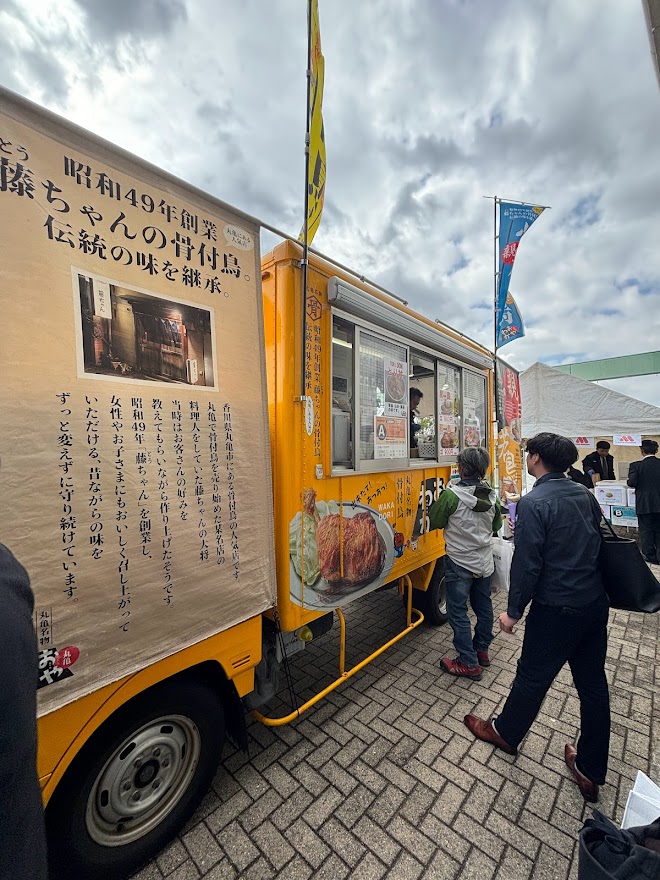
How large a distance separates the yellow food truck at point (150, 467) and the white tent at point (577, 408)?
871 centimetres

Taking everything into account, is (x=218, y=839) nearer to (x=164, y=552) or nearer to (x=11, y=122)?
(x=164, y=552)

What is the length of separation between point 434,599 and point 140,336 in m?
3.87

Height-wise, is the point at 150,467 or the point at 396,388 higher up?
the point at 396,388

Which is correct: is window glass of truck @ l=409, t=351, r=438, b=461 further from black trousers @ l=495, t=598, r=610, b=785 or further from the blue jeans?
black trousers @ l=495, t=598, r=610, b=785

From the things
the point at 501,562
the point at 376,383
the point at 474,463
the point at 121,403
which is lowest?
the point at 501,562

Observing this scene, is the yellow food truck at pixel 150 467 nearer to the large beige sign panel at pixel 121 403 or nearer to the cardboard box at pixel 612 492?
the large beige sign panel at pixel 121 403

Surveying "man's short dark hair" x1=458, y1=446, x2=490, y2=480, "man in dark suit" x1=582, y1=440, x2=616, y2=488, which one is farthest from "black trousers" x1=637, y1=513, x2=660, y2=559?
"man's short dark hair" x1=458, y1=446, x2=490, y2=480

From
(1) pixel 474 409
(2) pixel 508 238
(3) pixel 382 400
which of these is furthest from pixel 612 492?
(3) pixel 382 400

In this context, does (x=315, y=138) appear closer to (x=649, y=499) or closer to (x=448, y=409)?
(x=448, y=409)

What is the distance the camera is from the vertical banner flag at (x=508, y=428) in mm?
5281

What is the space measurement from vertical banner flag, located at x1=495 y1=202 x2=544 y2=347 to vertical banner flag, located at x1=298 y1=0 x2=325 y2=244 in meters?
4.49

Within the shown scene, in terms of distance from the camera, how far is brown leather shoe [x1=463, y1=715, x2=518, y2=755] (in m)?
2.44

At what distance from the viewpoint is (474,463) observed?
315 centimetres

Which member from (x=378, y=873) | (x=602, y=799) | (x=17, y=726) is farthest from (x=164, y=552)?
(x=602, y=799)
